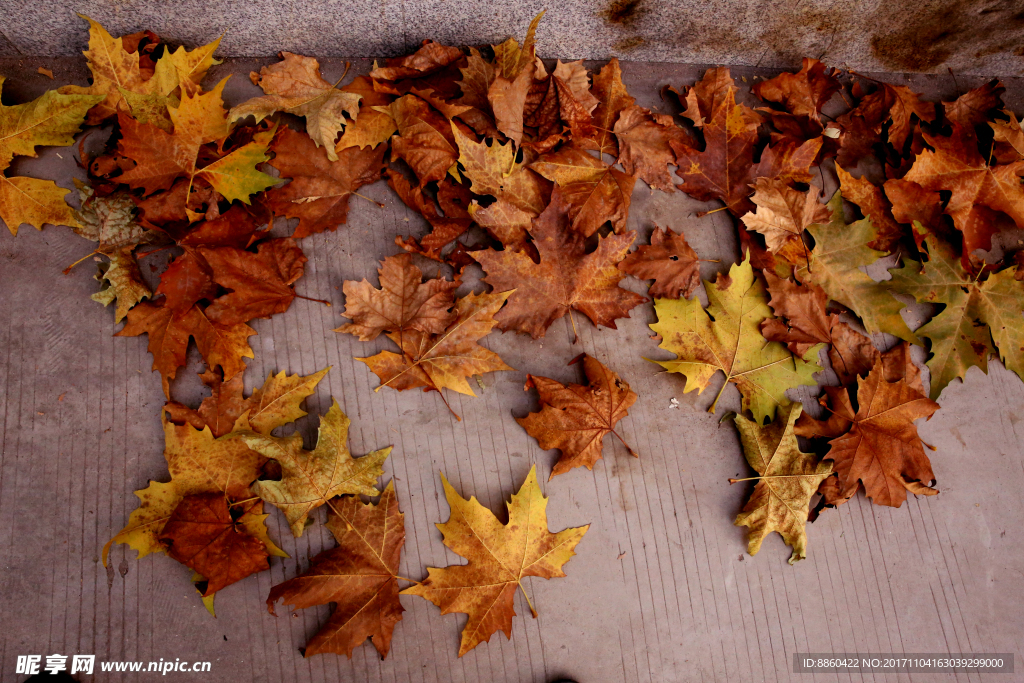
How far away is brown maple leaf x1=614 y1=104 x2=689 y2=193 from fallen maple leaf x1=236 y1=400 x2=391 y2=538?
1197mm

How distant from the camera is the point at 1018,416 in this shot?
186 centimetres

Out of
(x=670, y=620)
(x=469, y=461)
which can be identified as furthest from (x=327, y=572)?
(x=670, y=620)

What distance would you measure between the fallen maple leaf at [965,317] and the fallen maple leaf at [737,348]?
1.47ft

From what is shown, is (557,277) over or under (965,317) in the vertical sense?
over

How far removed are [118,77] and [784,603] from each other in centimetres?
254

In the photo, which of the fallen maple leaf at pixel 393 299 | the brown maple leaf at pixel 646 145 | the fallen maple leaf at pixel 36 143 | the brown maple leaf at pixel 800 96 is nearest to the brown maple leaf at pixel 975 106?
the brown maple leaf at pixel 800 96

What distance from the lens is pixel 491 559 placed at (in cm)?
157

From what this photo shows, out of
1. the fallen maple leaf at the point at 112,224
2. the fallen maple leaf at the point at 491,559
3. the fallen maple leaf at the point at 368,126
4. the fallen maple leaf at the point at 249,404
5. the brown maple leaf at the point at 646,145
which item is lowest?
the fallen maple leaf at the point at 491,559

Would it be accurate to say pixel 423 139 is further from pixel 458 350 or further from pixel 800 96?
pixel 800 96

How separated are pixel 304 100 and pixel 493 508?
4.60ft

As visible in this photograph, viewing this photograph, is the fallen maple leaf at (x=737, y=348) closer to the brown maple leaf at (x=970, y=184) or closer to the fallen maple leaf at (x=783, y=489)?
the fallen maple leaf at (x=783, y=489)

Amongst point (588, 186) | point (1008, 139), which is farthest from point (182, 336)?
point (1008, 139)

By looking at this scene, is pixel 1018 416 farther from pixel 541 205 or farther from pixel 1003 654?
pixel 541 205

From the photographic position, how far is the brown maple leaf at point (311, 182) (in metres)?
1.74
